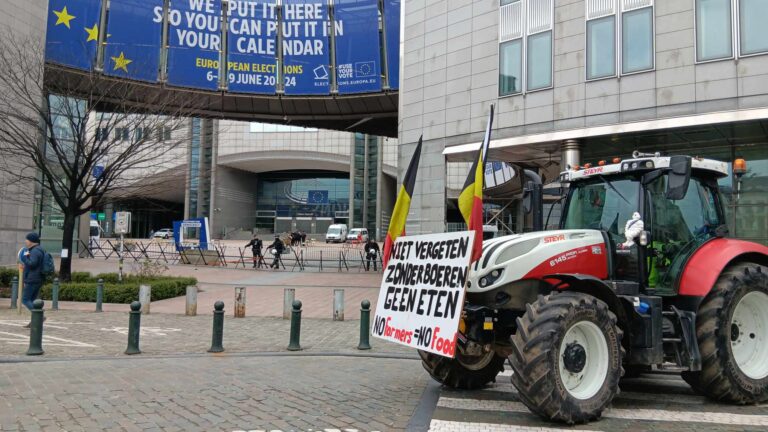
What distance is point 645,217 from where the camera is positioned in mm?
5836

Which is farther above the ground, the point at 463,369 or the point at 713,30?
the point at 713,30

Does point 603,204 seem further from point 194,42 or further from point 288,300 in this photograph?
point 194,42

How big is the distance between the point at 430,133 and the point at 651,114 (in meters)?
7.61

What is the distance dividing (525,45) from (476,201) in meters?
14.8

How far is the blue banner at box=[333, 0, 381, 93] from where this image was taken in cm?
2611

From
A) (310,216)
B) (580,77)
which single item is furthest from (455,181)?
(310,216)

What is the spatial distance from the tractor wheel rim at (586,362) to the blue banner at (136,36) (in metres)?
22.4

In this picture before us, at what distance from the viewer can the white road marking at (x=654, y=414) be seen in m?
A: 5.23

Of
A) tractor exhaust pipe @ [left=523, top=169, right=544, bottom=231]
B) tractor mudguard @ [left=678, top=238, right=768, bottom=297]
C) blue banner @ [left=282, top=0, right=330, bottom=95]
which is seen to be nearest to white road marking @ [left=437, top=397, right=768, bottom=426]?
tractor mudguard @ [left=678, top=238, right=768, bottom=297]

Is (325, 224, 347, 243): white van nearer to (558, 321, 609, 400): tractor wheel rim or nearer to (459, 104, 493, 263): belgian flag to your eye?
(459, 104, 493, 263): belgian flag

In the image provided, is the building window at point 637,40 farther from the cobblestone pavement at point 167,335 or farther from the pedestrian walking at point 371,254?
the pedestrian walking at point 371,254

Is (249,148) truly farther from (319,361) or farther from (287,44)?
(319,361)

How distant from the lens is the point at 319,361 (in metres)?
8.22

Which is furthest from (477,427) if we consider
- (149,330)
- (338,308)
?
(149,330)
